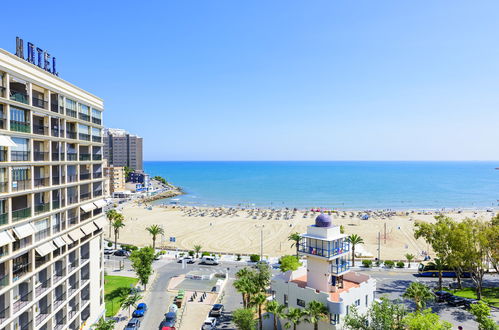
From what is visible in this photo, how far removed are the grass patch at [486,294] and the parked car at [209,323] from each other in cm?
3368

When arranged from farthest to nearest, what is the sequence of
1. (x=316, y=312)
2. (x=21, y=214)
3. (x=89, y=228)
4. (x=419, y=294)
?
(x=419, y=294)
(x=89, y=228)
(x=316, y=312)
(x=21, y=214)

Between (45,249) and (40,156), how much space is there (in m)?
7.35

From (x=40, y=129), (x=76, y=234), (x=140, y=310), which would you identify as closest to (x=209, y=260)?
(x=140, y=310)

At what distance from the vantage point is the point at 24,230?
21.8 m

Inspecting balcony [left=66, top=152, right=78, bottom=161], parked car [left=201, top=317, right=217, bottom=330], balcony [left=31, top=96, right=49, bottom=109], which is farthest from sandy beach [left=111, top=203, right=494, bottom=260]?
balcony [left=31, top=96, right=49, bottom=109]

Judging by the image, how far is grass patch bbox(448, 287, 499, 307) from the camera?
40.0m

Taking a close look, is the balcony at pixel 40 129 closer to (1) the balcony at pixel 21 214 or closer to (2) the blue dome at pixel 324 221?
(1) the balcony at pixel 21 214

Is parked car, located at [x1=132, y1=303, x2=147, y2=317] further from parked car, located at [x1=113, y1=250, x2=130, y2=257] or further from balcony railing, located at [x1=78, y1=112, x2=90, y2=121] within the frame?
parked car, located at [x1=113, y1=250, x2=130, y2=257]

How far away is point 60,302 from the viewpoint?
1077 inches

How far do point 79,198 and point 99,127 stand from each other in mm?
8736

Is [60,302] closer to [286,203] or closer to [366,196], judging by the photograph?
[286,203]

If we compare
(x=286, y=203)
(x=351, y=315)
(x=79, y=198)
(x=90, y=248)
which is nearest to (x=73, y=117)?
(x=79, y=198)

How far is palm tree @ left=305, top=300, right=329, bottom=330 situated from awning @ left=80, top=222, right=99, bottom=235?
74.0 ft

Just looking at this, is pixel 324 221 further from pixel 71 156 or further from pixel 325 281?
pixel 71 156
